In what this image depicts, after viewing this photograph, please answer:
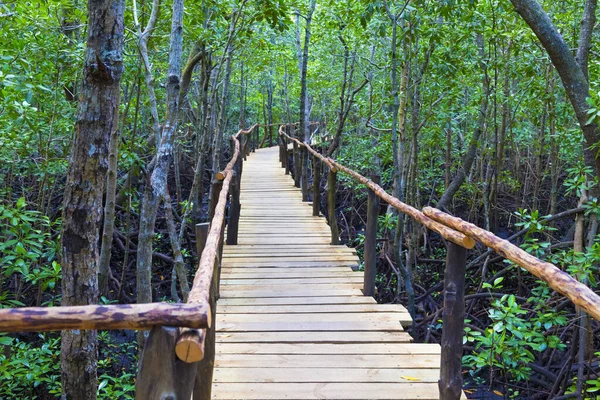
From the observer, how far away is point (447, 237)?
7.65 ft

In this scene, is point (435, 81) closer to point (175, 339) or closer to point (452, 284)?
point (452, 284)

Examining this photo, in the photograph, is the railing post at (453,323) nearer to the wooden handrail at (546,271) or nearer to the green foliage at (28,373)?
the wooden handrail at (546,271)

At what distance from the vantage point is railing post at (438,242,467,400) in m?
2.27

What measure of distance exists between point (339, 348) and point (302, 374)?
421 mm

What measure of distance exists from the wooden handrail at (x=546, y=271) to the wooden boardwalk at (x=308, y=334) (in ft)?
2.97

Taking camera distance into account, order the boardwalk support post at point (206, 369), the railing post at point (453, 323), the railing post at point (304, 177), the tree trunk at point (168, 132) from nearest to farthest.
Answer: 1. the boardwalk support post at point (206, 369)
2. the railing post at point (453, 323)
3. the tree trunk at point (168, 132)
4. the railing post at point (304, 177)

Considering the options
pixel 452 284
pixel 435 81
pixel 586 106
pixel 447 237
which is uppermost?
pixel 435 81

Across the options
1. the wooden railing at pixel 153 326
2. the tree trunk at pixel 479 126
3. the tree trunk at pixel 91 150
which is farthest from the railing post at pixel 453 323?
the tree trunk at pixel 479 126

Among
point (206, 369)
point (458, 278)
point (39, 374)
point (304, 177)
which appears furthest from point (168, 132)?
point (304, 177)

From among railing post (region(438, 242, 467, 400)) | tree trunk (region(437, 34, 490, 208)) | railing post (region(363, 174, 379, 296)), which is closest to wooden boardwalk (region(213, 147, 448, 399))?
railing post (region(363, 174, 379, 296))

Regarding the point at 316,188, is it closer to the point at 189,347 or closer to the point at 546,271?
the point at 546,271

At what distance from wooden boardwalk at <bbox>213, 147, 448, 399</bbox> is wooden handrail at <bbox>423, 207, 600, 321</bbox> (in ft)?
2.97

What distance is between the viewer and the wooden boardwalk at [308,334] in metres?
2.71

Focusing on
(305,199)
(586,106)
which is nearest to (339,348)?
(586,106)
